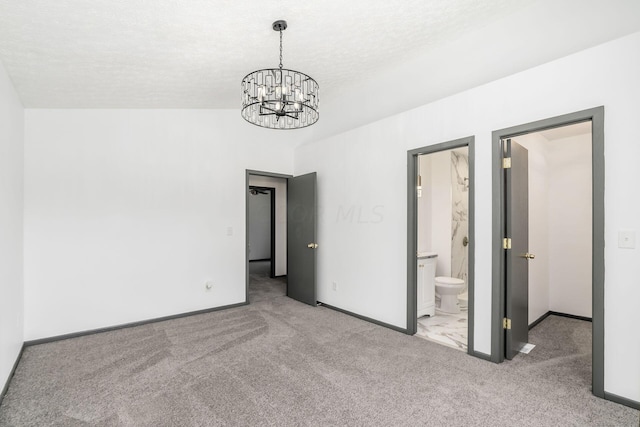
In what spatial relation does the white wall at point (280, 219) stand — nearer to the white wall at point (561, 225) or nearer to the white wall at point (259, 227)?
the white wall at point (259, 227)

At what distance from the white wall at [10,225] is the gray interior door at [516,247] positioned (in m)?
4.08

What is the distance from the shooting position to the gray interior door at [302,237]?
4625 millimetres

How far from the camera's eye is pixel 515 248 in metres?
2.88

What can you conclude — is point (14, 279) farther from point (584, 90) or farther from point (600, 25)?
point (600, 25)

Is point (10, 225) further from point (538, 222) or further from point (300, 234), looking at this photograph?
point (538, 222)

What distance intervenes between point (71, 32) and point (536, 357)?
4.52 meters

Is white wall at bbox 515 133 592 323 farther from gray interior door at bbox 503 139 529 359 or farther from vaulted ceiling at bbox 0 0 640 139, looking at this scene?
vaulted ceiling at bbox 0 0 640 139

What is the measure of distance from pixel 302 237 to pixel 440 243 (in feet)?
7.16

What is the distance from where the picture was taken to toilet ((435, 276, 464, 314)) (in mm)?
4258

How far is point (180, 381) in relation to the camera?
97.6 inches

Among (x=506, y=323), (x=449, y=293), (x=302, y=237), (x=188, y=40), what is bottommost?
(x=449, y=293)

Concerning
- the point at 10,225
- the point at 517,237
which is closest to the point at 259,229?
the point at 10,225

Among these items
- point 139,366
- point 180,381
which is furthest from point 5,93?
point 180,381

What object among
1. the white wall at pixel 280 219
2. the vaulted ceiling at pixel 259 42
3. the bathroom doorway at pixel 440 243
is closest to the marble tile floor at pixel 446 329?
the bathroom doorway at pixel 440 243
